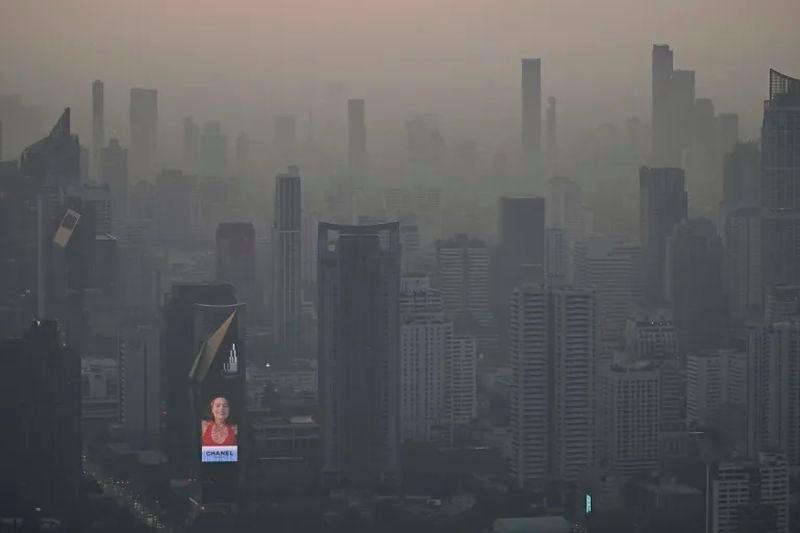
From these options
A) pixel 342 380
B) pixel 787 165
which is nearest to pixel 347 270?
pixel 342 380

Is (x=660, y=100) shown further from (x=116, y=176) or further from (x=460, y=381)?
(x=116, y=176)

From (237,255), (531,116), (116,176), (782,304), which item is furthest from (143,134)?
(782,304)

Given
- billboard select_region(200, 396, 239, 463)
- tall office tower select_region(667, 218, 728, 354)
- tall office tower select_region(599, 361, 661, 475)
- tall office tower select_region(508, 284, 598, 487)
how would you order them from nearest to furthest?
billboard select_region(200, 396, 239, 463), tall office tower select_region(599, 361, 661, 475), tall office tower select_region(508, 284, 598, 487), tall office tower select_region(667, 218, 728, 354)

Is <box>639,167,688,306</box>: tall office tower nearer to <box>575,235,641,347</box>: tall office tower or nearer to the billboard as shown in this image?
<box>575,235,641,347</box>: tall office tower

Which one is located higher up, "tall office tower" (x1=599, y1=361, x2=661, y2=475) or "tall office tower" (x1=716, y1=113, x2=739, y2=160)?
"tall office tower" (x1=716, y1=113, x2=739, y2=160)

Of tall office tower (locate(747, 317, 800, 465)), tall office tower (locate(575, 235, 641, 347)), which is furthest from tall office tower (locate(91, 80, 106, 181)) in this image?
tall office tower (locate(747, 317, 800, 465))

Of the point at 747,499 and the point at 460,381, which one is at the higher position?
the point at 460,381

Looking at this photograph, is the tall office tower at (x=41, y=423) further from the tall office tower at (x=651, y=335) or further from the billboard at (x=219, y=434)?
the tall office tower at (x=651, y=335)

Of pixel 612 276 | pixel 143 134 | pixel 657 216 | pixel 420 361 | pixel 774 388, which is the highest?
pixel 143 134
